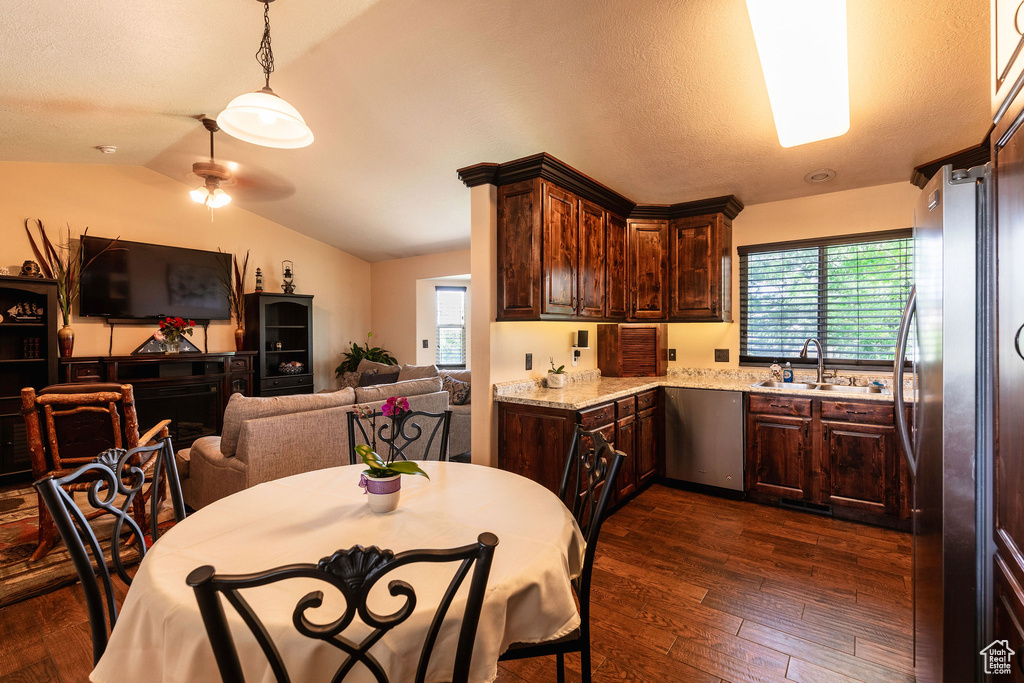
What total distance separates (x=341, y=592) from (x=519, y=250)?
272 centimetres

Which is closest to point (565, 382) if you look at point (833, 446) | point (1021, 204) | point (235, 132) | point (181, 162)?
point (833, 446)

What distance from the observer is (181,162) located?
514cm

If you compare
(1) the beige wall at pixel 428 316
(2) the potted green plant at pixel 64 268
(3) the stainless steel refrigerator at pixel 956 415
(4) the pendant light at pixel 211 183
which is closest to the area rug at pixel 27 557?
(2) the potted green plant at pixel 64 268

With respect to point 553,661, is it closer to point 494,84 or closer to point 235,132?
point 235,132

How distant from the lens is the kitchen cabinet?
411 centimetres

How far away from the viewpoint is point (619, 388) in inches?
144

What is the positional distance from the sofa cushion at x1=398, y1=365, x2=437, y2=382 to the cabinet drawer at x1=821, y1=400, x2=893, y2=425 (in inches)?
153

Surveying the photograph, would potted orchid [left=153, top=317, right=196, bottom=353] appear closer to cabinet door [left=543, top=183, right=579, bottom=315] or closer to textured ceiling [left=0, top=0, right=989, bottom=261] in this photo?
textured ceiling [left=0, top=0, right=989, bottom=261]

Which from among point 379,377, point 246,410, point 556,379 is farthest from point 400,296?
point 246,410

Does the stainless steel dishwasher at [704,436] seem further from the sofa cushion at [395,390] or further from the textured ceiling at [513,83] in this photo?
the sofa cushion at [395,390]

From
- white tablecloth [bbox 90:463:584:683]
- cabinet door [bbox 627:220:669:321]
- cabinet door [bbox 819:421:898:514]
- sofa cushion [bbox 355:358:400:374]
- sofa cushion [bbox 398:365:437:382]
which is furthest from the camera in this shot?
sofa cushion [bbox 355:358:400:374]

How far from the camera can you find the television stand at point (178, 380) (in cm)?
488

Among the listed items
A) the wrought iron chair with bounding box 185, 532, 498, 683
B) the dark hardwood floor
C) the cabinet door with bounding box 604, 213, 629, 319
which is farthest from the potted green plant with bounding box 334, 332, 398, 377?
the wrought iron chair with bounding box 185, 532, 498, 683

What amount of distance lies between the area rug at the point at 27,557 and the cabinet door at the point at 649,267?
4.07 metres
